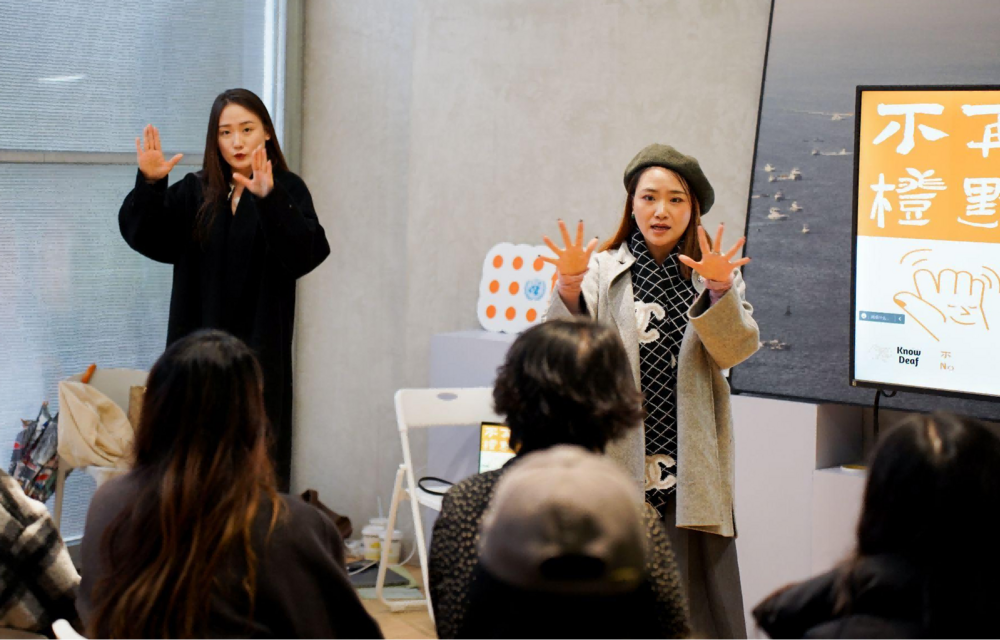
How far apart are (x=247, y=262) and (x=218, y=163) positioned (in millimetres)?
333

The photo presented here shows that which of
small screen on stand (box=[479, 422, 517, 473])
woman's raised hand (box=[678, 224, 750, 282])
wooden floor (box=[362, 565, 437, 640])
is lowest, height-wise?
wooden floor (box=[362, 565, 437, 640])

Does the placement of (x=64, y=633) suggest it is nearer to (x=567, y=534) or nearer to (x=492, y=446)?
(x=567, y=534)

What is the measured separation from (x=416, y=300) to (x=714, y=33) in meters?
1.67

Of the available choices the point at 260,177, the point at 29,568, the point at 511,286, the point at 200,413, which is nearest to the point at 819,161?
the point at 511,286

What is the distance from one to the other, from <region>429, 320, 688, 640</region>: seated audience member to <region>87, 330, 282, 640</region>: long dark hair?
0.94 feet

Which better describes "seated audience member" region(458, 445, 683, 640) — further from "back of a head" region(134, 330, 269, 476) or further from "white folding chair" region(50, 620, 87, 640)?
"white folding chair" region(50, 620, 87, 640)

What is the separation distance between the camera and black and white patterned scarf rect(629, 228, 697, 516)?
2762 millimetres

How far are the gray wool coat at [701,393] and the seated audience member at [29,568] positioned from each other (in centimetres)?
121

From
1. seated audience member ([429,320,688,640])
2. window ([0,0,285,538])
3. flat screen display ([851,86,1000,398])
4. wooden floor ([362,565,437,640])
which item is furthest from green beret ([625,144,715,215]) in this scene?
window ([0,0,285,538])

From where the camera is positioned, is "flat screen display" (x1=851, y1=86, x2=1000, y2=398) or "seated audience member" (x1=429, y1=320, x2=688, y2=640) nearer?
"seated audience member" (x1=429, y1=320, x2=688, y2=640)

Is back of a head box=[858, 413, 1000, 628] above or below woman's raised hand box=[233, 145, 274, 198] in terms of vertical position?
below

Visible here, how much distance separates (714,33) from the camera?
4.06 metres

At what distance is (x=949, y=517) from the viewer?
1479mm

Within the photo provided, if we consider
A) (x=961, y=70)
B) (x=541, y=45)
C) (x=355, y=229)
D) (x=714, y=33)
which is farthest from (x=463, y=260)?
(x=961, y=70)
